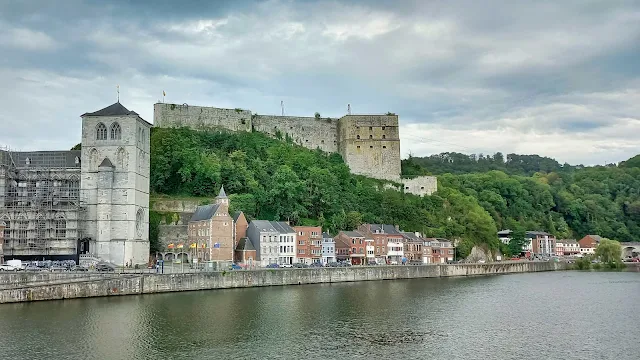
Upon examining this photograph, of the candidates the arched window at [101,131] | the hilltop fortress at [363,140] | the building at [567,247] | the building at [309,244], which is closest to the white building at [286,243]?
the building at [309,244]

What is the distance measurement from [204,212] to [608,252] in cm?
6484

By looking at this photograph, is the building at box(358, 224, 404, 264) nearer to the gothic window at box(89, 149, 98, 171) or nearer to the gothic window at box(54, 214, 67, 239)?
the gothic window at box(89, 149, 98, 171)

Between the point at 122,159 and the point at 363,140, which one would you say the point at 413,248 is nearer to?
the point at 363,140

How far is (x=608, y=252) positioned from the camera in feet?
325

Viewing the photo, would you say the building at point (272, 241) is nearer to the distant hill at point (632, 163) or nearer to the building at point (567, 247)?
the building at point (567, 247)

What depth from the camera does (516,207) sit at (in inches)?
4724

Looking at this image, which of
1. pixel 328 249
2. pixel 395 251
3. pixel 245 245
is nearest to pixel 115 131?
pixel 245 245

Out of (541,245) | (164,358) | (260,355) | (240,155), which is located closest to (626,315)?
(260,355)

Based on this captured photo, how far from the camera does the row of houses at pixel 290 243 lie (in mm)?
65438

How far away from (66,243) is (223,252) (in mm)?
14827

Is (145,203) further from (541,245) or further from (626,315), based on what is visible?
(541,245)

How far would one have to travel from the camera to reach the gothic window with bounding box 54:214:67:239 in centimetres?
5953

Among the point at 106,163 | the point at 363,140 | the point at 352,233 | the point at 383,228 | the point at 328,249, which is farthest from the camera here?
the point at 363,140

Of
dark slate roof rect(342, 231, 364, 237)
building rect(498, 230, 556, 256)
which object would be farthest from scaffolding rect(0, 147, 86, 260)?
building rect(498, 230, 556, 256)
